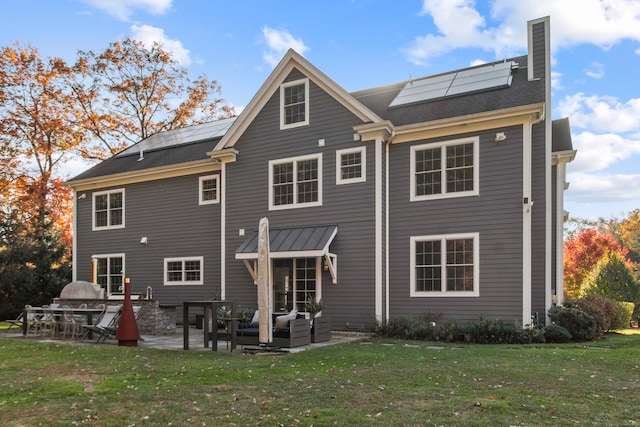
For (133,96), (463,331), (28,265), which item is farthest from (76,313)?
(133,96)

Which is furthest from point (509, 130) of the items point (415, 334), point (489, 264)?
point (415, 334)

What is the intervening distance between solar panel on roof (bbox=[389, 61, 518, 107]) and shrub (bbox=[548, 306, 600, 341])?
6224 mm

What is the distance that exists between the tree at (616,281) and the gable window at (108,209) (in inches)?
718

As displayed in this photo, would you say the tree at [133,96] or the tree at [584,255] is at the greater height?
the tree at [133,96]

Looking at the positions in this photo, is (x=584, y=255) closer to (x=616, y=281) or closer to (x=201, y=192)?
(x=616, y=281)

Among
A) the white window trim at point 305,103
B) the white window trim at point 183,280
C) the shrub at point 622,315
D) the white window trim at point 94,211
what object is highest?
the white window trim at point 305,103

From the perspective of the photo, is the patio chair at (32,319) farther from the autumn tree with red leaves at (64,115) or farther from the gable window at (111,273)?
the autumn tree with red leaves at (64,115)

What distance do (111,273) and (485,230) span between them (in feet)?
44.9

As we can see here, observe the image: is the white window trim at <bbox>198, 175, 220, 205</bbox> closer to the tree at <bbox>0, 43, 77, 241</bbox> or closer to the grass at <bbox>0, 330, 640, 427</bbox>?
the grass at <bbox>0, 330, 640, 427</bbox>

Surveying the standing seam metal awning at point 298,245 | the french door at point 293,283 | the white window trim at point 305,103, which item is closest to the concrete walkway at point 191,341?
the french door at point 293,283

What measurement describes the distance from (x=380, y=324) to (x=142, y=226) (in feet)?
32.7

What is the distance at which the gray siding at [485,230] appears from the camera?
12.9 meters

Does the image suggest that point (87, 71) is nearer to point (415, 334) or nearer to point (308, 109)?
point (308, 109)

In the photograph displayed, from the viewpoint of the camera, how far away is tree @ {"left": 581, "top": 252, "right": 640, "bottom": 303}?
1961 cm
